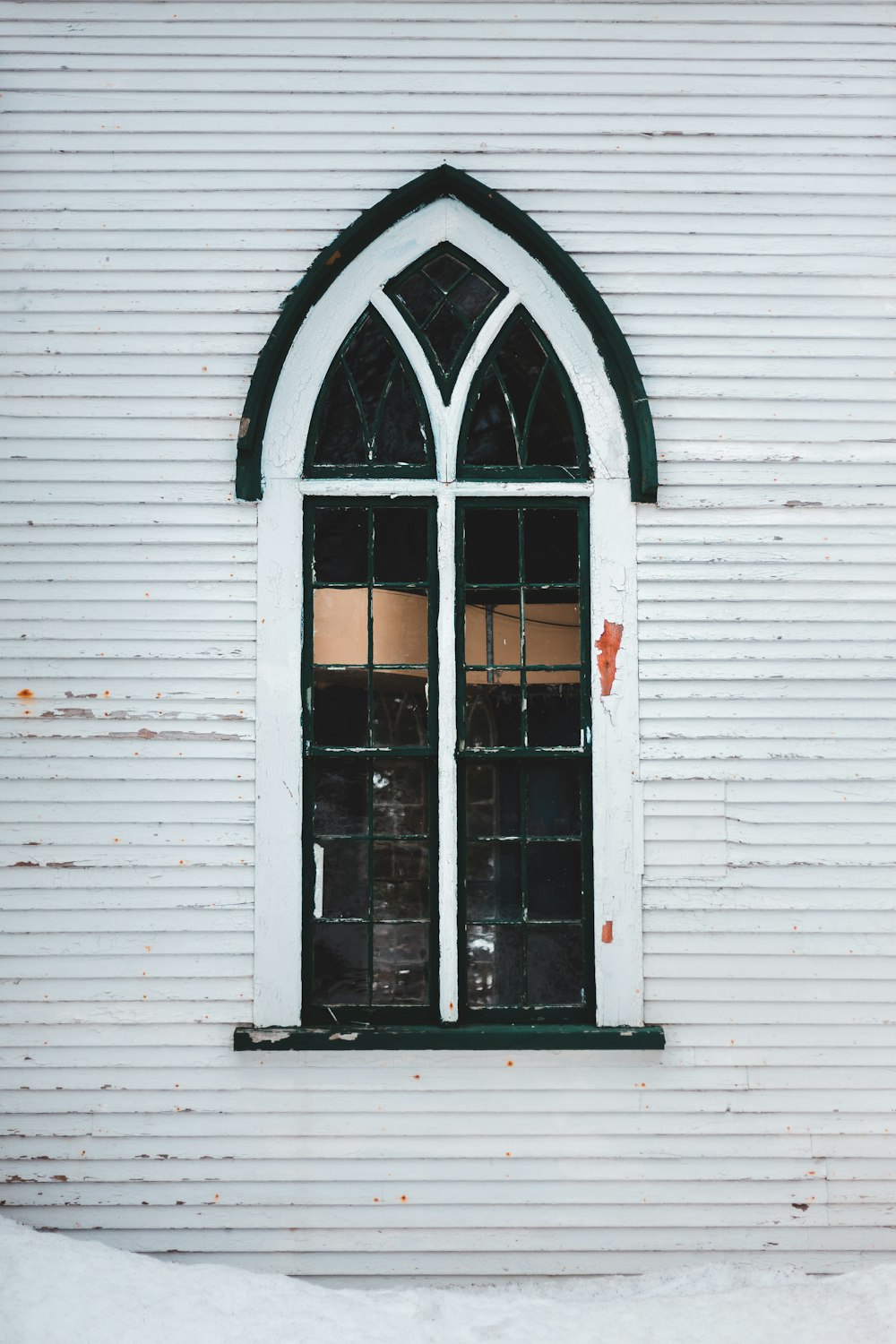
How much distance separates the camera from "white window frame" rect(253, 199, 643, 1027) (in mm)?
3928

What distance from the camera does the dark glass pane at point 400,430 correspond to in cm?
415

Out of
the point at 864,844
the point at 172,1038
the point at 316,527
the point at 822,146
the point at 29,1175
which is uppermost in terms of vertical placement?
the point at 822,146

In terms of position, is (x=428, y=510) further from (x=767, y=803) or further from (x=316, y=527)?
(x=767, y=803)

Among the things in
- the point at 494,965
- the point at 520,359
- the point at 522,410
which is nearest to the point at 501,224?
the point at 520,359

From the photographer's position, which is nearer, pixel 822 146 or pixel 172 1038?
pixel 172 1038

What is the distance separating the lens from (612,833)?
397 cm

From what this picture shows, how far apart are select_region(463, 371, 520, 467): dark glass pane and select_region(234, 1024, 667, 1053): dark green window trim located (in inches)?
89.8

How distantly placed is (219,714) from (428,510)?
1183 millimetres

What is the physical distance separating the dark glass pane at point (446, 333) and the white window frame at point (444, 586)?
0.29 feet

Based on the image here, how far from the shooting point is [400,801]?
160 inches

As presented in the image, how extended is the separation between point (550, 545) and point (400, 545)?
621 millimetres

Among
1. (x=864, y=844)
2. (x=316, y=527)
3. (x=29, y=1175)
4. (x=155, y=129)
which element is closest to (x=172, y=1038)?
(x=29, y=1175)

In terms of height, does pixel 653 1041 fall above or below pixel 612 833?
below

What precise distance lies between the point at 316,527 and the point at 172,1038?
210 centimetres
